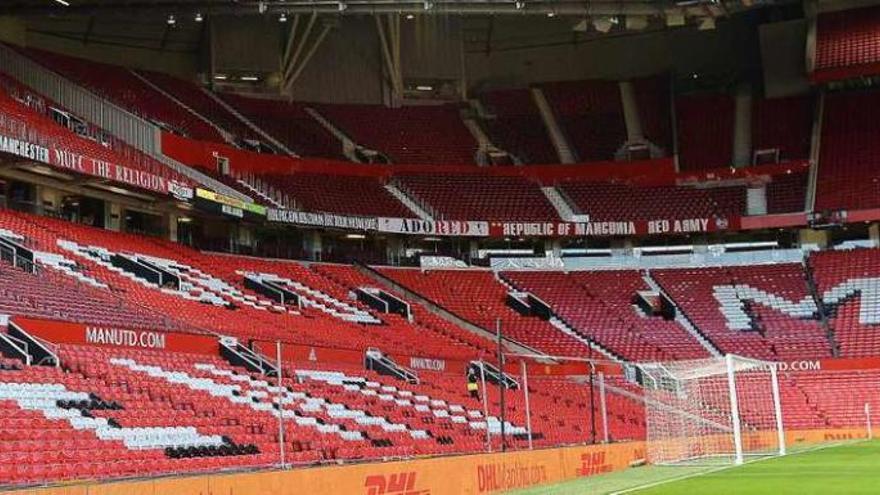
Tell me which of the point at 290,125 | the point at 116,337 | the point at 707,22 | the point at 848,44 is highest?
the point at 848,44

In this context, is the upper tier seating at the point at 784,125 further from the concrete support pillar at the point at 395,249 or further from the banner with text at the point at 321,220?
the banner with text at the point at 321,220

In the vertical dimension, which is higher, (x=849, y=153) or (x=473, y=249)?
(x=849, y=153)

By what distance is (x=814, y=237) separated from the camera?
58.5m

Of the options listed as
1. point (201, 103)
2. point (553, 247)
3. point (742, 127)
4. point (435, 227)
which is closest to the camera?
point (435, 227)

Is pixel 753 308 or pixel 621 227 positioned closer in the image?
pixel 753 308

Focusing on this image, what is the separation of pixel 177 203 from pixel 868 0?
33035 mm

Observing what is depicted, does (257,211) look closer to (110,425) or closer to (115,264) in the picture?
(115,264)

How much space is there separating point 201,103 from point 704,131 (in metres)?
24.4

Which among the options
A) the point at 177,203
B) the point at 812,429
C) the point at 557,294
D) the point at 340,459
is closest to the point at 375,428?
the point at 340,459

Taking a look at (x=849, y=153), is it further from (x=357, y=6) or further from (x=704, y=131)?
(x=357, y=6)

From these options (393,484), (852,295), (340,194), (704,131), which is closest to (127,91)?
(340,194)

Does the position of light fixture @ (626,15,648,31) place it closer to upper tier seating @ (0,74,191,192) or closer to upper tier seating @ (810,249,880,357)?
upper tier seating @ (810,249,880,357)

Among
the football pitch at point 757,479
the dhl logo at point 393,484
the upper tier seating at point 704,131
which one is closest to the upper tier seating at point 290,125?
the upper tier seating at point 704,131

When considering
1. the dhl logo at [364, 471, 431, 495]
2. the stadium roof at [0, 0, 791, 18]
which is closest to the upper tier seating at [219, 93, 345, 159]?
the stadium roof at [0, 0, 791, 18]
